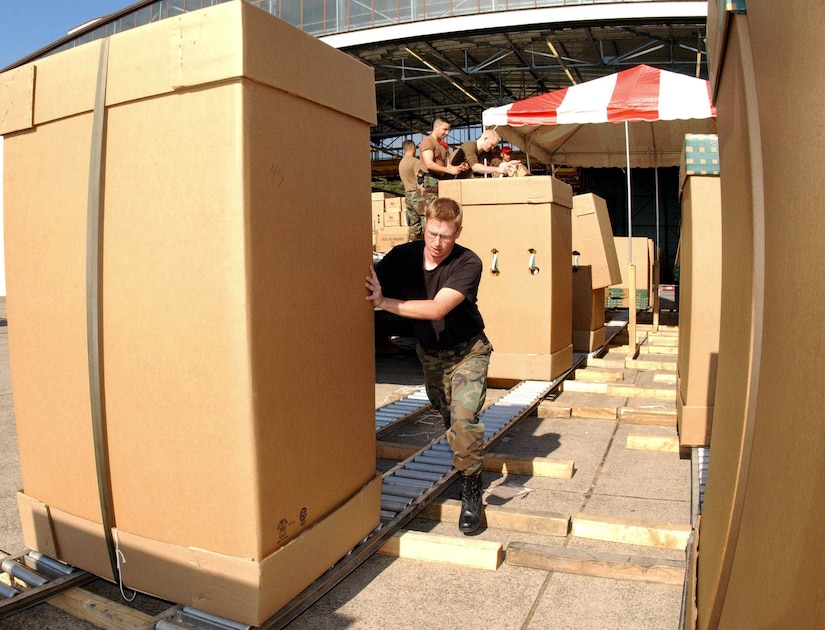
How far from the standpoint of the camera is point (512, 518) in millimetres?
3215

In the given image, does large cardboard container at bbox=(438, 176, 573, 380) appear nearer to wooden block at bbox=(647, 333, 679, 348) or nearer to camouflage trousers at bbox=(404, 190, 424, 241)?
camouflage trousers at bbox=(404, 190, 424, 241)

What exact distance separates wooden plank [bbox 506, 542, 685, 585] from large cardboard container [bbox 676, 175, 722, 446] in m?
1.55

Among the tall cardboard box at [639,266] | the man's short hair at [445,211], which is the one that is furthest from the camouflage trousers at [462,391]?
the tall cardboard box at [639,266]

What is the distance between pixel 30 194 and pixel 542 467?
286 cm

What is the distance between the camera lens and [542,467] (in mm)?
3994

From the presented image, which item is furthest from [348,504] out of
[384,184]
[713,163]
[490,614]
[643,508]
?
[384,184]

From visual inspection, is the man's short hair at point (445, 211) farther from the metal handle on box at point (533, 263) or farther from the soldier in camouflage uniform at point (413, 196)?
the soldier in camouflage uniform at point (413, 196)

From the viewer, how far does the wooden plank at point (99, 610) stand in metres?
2.29

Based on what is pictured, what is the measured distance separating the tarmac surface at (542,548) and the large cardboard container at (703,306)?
333 mm

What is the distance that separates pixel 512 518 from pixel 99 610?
1723 mm

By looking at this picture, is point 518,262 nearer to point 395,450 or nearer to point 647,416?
point 647,416

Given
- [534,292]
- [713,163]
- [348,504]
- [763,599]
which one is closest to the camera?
[763,599]

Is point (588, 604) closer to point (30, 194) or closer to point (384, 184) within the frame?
point (30, 194)

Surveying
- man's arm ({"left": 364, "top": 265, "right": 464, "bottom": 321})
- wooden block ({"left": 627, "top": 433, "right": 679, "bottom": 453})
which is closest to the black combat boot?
man's arm ({"left": 364, "top": 265, "right": 464, "bottom": 321})
